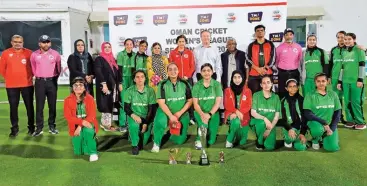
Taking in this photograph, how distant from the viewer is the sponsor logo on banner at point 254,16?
663 cm

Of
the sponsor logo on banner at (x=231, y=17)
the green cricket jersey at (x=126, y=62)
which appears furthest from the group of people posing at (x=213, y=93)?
the sponsor logo on banner at (x=231, y=17)

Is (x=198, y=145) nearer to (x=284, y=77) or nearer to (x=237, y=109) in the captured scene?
(x=237, y=109)

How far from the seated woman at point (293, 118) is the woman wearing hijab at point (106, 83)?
2737 millimetres

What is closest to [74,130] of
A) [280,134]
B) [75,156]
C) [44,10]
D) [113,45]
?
[75,156]

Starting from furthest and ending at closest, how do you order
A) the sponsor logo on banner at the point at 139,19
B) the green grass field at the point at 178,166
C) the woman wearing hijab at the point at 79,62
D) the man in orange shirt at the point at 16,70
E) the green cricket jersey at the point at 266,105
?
the sponsor logo on banner at the point at 139,19 < the woman wearing hijab at the point at 79,62 < the man in orange shirt at the point at 16,70 < the green cricket jersey at the point at 266,105 < the green grass field at the point at 178,166

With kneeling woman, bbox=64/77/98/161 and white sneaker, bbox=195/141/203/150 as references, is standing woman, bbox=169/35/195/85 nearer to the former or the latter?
white sneaker, bbox=195/141/203/150

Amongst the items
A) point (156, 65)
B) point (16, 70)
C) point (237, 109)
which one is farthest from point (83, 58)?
point (237, 109)

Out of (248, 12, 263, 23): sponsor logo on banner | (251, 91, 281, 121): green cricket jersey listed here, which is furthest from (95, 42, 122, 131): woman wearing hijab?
(248, 12, 263, 23): sponsor logo on banner

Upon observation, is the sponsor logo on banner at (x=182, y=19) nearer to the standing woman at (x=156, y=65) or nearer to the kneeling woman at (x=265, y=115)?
the standing woman at (x=156, y=65)

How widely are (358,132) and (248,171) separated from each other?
8.66ft

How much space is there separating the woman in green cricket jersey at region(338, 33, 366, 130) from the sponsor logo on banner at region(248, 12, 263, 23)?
4.98 ft

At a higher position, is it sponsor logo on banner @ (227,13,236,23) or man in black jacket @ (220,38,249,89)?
sponsor logo on banner @ (227,13,236,23)

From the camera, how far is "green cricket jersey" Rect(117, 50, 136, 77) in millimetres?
5945

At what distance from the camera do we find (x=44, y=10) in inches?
484
